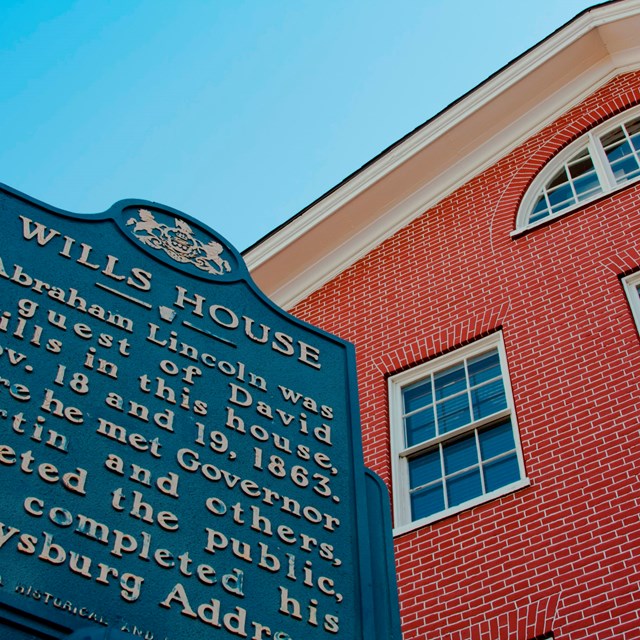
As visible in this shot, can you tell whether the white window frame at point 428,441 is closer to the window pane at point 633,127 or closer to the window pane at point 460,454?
the window pane at point 460,454

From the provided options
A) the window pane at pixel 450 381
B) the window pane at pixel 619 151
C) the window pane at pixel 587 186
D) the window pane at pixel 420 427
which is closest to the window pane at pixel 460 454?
the window pane at pixel 420 427

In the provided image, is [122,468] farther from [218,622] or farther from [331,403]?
[331,403]

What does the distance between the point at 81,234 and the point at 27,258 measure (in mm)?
378

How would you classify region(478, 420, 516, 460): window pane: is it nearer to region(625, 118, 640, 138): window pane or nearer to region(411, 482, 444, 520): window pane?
region(411, 482, 444, 520): window pane

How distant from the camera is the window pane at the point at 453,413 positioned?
36.2ft

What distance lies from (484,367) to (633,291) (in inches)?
64.4

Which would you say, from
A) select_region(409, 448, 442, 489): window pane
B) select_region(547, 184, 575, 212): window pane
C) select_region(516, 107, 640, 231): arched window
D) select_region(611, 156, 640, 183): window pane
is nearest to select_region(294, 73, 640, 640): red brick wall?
select_region(516, 107, 640, 231): arched window

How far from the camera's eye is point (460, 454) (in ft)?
35.1

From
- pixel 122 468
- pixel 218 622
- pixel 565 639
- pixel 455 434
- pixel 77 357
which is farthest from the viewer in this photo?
pixel 455 434

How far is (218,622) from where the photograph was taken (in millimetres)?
4012

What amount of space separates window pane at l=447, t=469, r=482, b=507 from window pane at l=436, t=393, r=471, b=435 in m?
0.67

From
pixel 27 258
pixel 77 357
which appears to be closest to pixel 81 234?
pixel 27 258

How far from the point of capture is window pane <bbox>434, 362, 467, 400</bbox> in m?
11.5

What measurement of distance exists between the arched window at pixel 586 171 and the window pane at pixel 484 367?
1846mm
